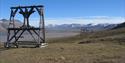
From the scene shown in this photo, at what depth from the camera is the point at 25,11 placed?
3194 cm

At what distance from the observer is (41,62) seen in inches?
778

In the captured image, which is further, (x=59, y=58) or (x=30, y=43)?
(x=30, y=43)

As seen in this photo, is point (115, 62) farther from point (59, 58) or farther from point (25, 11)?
point (25, 11)

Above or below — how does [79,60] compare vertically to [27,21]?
below

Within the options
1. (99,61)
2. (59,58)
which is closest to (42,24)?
(59,58)

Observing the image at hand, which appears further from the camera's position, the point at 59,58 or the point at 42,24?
the point at 42,24

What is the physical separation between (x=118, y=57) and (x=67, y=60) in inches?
148

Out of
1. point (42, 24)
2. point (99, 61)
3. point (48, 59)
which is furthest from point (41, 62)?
point (42, 24)

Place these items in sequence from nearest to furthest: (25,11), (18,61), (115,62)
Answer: (115,62)
(18,61)
(25,11)

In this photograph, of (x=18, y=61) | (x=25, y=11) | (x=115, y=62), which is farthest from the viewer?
(x=25, y=11)

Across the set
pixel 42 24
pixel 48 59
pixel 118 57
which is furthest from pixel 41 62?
pixel 42 24

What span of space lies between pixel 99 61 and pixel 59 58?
305 centimetres

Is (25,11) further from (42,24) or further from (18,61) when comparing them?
(18,61)

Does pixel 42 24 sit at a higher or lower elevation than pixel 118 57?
higher
